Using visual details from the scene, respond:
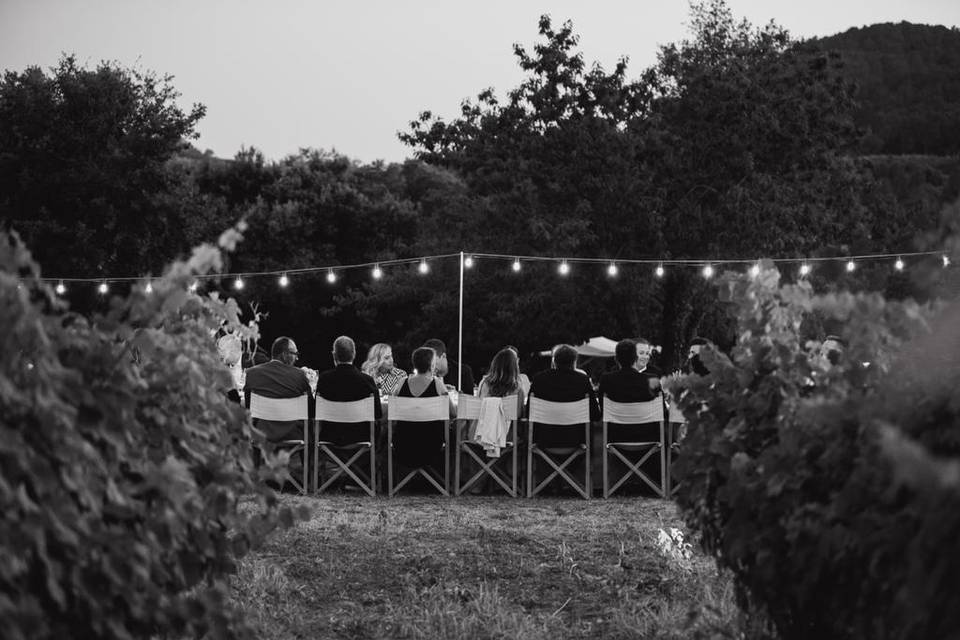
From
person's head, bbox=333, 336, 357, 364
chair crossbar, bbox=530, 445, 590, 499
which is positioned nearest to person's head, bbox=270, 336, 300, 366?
person's head, bbox=333, 336, 357, 364

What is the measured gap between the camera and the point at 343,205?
29.9m

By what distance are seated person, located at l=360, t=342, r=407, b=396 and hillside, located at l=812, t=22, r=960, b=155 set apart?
105 feet

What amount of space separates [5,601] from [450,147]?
22323 mm

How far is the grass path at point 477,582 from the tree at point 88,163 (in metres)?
19.1

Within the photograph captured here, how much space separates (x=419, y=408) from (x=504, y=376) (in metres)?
0.70

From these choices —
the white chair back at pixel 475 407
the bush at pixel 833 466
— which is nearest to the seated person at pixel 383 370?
the white chair back at pixel 475 407

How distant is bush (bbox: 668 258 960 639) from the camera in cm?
183

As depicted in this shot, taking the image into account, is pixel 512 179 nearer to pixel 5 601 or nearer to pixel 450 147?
pixel 450 147

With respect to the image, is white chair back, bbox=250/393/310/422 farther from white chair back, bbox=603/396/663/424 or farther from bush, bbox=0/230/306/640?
bush, bbox=0/230/306/640

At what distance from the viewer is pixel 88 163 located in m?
24.1

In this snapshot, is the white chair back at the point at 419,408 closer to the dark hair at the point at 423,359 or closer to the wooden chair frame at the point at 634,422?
the dark hair at the point at 423,359

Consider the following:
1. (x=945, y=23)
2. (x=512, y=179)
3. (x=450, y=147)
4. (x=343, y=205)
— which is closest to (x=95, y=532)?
(x=512, y=179)

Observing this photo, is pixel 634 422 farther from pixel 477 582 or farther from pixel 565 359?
pixel 477 582

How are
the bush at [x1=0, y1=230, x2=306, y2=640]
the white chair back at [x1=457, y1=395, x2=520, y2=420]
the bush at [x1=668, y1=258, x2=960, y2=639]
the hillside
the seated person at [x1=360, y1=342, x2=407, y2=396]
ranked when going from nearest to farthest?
the bush at [x1=668, y1=258, x2=960, y2=639] < the bush at [x1=0, y1=230, x2=306, y2=640] < the white chair back at [x1=457, y1=395, x2=520, y2=420] < the seated person at [x1=360, y1=342, x2=407, y2=396] < the hillside
